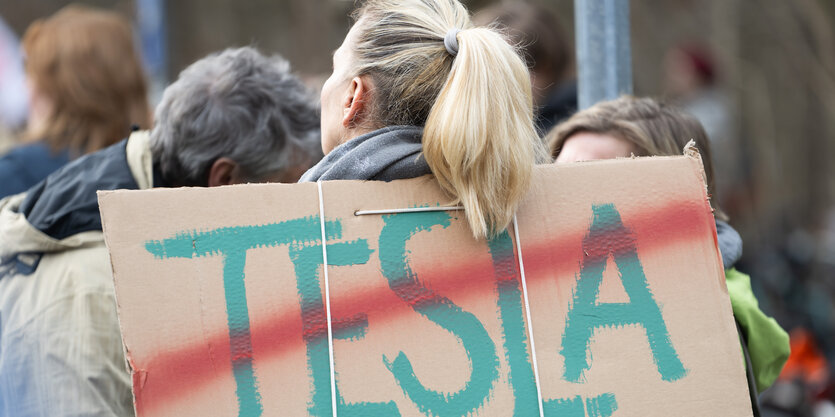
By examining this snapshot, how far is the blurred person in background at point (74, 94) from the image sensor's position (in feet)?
7.75

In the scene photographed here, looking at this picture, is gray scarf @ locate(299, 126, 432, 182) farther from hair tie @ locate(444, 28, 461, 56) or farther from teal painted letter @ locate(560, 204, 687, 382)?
teal painted letter @ locate(560, 204, 687, 382)

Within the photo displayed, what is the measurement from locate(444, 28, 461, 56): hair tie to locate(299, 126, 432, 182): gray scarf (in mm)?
151

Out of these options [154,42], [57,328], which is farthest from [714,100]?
[57,328]

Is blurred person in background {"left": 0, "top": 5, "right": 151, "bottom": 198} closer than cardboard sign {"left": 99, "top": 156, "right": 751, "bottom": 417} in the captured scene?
No

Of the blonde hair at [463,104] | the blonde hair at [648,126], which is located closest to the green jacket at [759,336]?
the blonde hair at [648,126]

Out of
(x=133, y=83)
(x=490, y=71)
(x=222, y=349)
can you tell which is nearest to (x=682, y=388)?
(x=490, y=71)

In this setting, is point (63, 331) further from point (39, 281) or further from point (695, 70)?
point (695, 70)

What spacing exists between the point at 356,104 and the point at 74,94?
1289 millimetres

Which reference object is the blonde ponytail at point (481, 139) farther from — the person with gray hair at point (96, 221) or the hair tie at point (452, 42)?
the person with gray hair at point (96, 221)

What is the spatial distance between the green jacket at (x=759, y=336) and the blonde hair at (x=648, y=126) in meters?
0.28

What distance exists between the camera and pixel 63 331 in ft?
5.47

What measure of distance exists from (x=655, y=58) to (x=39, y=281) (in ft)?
22.1

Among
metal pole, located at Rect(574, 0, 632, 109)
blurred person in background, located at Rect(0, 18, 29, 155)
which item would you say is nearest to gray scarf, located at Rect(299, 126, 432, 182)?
metal pole, located at Rect(574, 0, 632, 109)

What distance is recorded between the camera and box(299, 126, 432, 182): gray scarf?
1364 millimetres
